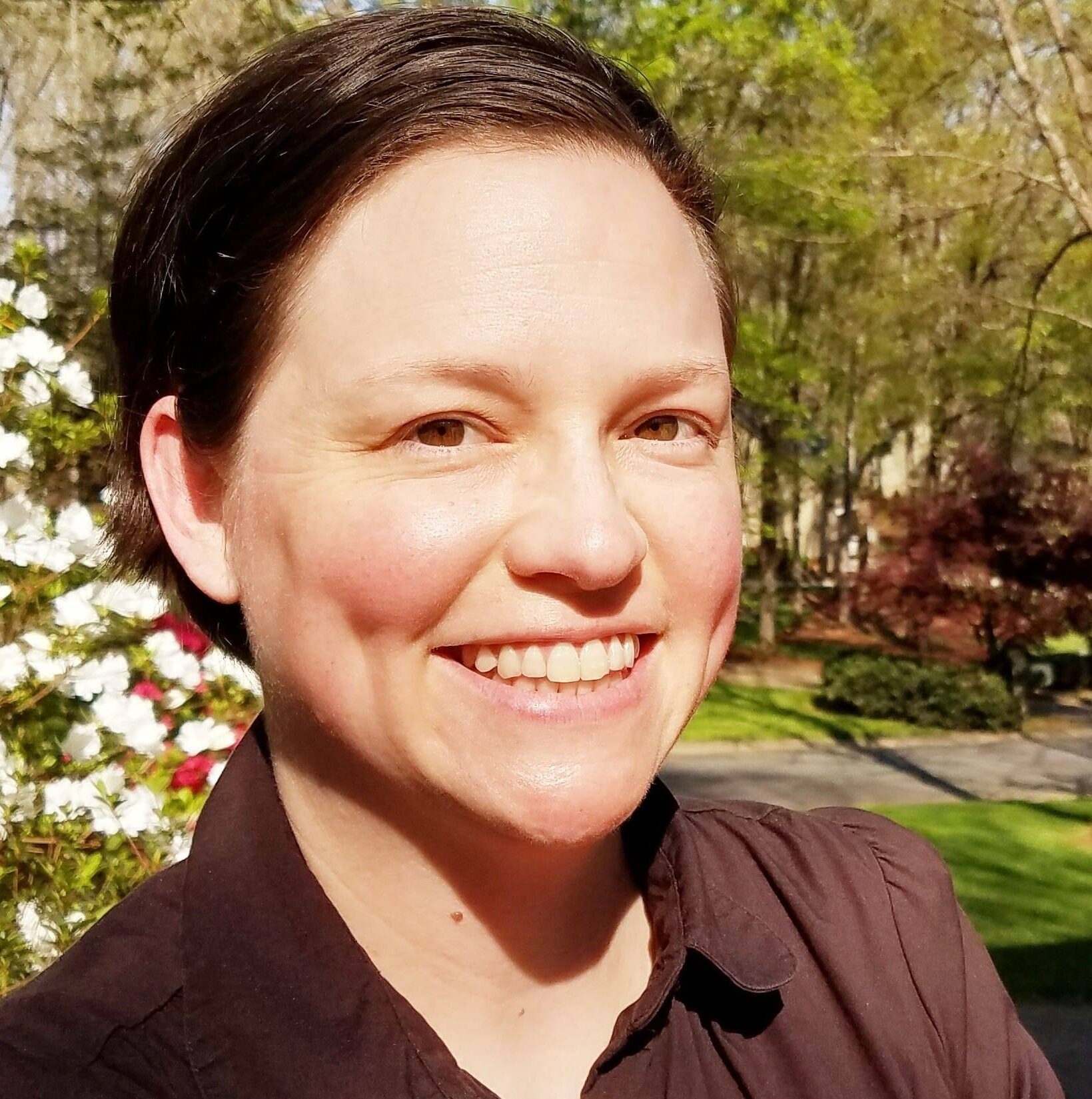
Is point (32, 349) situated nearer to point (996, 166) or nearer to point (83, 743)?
point (83, 743)

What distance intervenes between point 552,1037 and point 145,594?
1667 mm

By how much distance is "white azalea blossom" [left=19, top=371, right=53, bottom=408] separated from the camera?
2.65m

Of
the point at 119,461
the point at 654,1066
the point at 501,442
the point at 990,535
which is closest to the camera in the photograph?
the point at 501,442

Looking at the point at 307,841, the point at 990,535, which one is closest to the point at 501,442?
the point at 307,841

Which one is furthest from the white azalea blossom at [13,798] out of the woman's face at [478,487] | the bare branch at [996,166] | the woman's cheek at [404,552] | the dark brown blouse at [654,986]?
the bare branch at [996,166]

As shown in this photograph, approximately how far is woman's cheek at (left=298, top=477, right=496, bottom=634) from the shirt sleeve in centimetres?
90

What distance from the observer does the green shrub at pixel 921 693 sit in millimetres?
13938

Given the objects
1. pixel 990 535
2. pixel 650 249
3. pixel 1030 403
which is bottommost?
pixel 990 535

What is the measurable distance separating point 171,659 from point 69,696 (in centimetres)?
27

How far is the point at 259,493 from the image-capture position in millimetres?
1109

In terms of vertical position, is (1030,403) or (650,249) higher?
(650,249)

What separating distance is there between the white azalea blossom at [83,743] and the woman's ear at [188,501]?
1.55m

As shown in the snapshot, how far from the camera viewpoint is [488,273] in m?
1.02

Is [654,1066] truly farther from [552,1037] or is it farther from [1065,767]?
[1065,767]
